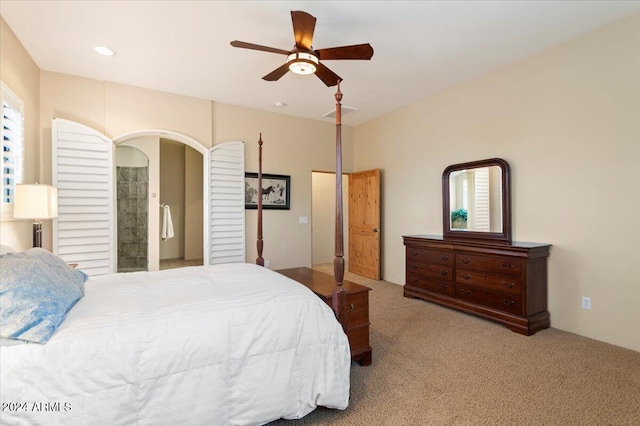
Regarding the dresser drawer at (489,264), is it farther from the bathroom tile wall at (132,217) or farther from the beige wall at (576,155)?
the bathroom tile wall at (132,217)

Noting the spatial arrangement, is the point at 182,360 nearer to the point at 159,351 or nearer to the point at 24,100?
the point at 159,351

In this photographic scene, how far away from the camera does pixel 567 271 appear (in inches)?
127

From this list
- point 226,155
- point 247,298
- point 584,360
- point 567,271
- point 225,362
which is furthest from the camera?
point 226,155

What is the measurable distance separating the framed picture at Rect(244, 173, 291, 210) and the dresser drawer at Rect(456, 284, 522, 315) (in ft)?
10.0

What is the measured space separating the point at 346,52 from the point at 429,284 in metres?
3.08

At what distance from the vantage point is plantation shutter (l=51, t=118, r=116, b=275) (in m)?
3.74

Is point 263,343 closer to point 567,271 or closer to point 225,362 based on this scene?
point 225,362

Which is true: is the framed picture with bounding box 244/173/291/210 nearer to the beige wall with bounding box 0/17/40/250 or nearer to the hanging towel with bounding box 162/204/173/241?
the beige wall with bounding box 0/17/40/250

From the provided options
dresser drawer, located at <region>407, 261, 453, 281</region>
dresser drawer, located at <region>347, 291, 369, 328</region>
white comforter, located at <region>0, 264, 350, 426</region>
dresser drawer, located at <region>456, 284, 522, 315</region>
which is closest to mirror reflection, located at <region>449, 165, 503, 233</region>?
dresser drawer, located at <region>407, 261, 453, 281</region>

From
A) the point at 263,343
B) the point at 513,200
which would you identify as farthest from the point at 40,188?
the point at 513,200

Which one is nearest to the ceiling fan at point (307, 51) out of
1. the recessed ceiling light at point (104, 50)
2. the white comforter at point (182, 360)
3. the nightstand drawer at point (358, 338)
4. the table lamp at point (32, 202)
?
the recessed ceiling light at point (104, 50)

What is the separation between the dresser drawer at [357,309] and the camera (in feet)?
8.07

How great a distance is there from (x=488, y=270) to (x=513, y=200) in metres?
0.91

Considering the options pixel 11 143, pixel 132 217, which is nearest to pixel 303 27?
pixel 11 143
